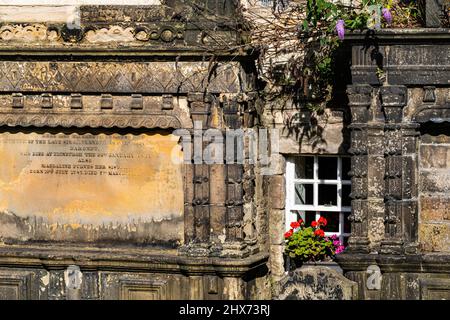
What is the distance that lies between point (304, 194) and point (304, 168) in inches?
11.9

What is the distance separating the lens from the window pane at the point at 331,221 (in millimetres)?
14281

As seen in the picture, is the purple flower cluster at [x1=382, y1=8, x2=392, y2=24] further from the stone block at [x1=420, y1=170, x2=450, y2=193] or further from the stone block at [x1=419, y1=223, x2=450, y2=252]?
the stone block at [x1=419, y1=223, x2=450, y2=252]

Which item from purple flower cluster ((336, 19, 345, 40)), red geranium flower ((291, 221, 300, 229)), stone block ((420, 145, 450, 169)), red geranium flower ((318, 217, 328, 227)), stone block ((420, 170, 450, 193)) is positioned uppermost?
purple flower cluster ((336, 19, 345, 40))

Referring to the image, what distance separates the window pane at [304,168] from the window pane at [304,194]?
0.35 feet

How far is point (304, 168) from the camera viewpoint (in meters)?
14.5

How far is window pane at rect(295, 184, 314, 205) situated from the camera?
47.4 feet

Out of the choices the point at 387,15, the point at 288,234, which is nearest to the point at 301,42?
the point at 387,15

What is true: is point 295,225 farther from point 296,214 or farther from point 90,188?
point 90,188

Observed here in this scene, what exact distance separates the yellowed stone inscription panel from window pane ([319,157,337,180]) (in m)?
1.77

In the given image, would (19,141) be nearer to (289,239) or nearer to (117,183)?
(117,183)

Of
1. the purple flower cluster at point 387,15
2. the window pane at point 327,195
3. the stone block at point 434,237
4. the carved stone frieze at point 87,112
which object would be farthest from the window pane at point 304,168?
the purple flower cluster at point 387,15

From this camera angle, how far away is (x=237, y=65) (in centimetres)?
1333

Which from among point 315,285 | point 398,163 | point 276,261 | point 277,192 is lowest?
point 276,261

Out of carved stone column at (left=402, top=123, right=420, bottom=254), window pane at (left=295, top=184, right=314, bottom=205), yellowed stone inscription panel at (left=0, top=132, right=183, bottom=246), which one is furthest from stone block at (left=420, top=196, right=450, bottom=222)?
yellowed stone inscription panel at (left=0, top=132, right=183, bottom=246)
